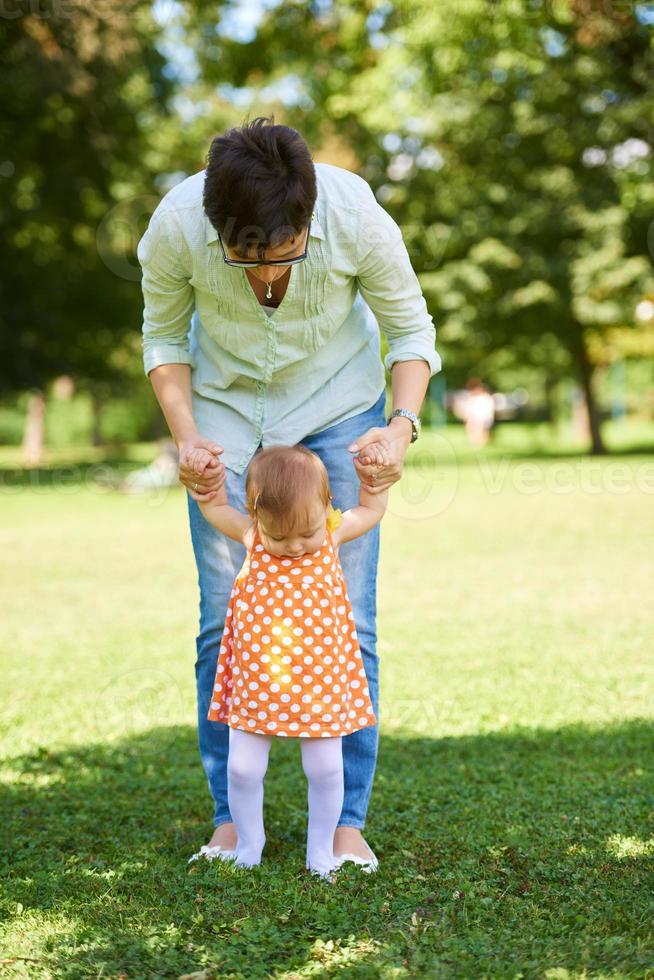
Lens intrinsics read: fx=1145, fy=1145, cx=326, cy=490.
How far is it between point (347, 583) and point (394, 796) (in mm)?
1075

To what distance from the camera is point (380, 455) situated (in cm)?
306

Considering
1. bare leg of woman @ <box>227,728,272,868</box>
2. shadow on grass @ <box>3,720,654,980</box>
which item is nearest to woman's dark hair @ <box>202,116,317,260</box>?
bare leg of woman @ <box>227,728,272,868</box>

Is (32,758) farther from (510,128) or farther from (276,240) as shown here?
(510,128)

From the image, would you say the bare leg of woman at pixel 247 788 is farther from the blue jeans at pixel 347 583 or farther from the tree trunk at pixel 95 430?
the tree trunk at pixel 95 430

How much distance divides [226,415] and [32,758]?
7.01 ft

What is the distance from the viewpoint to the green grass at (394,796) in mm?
2633

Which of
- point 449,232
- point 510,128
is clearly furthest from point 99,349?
point 510,128

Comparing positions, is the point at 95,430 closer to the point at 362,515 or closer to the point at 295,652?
the point at 362,515

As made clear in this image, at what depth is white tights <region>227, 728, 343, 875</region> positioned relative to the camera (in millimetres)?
3076

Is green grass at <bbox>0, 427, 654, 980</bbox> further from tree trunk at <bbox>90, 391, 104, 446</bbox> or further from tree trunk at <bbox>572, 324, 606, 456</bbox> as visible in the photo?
tree trunk at <bbox>90, 391, 104, 446</bbox>

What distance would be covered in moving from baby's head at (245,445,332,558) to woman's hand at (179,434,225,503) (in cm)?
10

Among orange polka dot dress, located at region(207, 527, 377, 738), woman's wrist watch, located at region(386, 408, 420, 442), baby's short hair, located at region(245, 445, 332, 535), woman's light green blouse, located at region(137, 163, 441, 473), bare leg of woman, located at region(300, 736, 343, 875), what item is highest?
woman's light green blouse, located at region(137, 163, 441, 473)

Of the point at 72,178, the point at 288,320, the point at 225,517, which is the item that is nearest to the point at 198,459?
the point at 225,517

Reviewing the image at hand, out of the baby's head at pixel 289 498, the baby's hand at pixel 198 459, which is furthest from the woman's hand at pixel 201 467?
the baby's head at pixel 289 498
